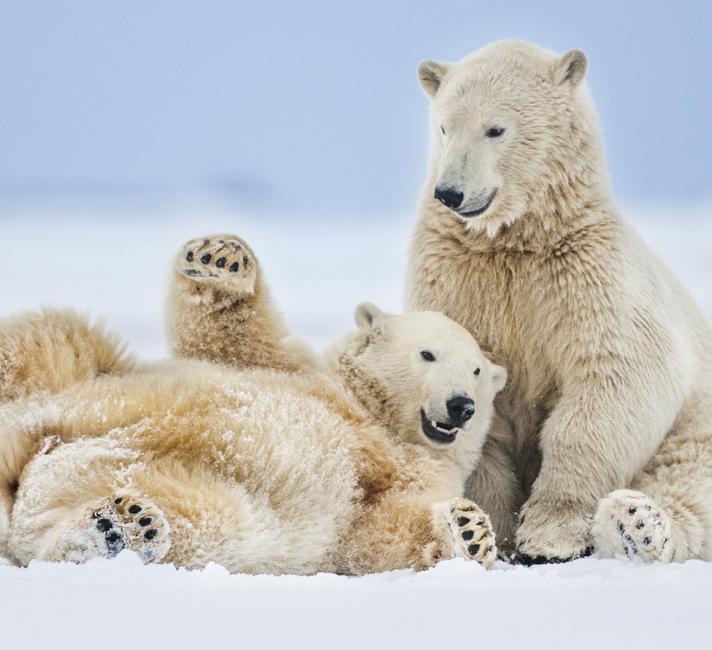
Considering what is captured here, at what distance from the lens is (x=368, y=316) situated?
4.93 meters

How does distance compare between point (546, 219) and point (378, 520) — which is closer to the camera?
point (378, 520)

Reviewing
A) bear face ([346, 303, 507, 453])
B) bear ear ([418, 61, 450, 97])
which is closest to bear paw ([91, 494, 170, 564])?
bear face ([346, 303, 507, 453])

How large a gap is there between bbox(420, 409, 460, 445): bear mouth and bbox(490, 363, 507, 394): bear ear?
0.42 meters

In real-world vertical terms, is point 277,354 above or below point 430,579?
above

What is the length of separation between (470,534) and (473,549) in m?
0.05

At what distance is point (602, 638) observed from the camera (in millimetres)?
2734

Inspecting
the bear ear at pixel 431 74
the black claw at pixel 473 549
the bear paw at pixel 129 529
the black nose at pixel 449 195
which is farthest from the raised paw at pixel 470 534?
the bear ear at pixel 431 74

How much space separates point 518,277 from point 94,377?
6.23 feet

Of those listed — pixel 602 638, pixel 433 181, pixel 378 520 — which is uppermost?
pixel 433 181

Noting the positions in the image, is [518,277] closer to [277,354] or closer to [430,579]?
[277,354]

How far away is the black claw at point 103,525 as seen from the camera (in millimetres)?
3332

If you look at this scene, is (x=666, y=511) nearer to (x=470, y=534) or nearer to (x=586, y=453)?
(x=586, y=453)

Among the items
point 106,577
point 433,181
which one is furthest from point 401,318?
point 106,577

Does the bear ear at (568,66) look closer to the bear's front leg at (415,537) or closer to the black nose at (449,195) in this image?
the black nose at (449,195)
